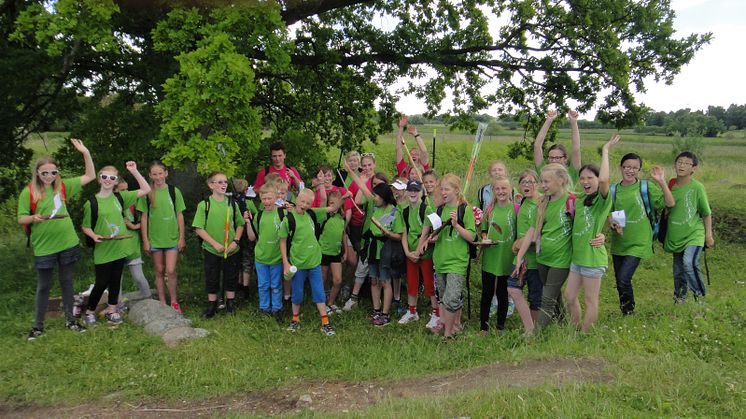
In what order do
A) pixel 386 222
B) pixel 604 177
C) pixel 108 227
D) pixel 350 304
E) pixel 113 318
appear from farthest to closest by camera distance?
1. pixel 350 304
2. pixel 386 222
3. pixel 113 318
4. pixel 108 227
5. pixel 604 177

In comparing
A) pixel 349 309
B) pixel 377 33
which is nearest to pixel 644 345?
pixel 349 309

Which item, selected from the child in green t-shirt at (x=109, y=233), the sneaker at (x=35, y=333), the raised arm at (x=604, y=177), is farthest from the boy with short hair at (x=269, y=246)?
the raised arm at (x=604, y=177)

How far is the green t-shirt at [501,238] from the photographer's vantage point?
5.70 m

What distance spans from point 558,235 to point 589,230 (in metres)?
0.31

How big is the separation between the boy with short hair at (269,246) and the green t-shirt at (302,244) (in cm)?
22

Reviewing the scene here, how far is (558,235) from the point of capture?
5242 millimetres

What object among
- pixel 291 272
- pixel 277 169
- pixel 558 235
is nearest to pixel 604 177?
pixel 558 235

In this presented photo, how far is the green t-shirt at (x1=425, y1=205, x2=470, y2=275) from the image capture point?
18.8 ft

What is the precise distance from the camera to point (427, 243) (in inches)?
237

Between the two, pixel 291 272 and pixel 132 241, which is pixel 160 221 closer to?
pixel 132 241

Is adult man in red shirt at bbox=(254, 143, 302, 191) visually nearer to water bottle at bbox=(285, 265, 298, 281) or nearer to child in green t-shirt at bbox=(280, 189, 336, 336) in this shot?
child in green t-shirt at bbox=(280, 189, 336, 336)

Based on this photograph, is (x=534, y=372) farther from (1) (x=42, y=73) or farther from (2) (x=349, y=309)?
(1) (x=42, y=73)

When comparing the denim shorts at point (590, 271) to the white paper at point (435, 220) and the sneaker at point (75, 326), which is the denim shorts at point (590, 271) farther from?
the sneaker at point (75, 326)

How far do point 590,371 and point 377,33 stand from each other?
8.07m
